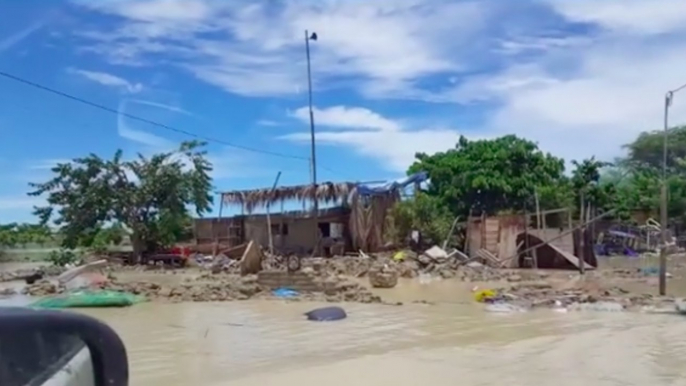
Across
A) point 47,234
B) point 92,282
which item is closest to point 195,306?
point 92,282

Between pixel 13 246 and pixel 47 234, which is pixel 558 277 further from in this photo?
pixel 13 246

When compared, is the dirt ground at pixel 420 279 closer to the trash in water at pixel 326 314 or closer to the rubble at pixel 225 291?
the rubble at pixel 225 291

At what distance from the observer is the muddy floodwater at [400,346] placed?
26.4 feet

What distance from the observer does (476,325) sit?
474 inches

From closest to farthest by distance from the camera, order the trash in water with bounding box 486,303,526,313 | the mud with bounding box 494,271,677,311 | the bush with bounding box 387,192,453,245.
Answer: the trash in water with bounding box 486,303,526,313, the mud with bounding box 494,271,677,311, the bush with bounding box 387,192,453,245

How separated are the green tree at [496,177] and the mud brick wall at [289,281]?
37.1 feet

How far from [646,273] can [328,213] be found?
40.0 feet

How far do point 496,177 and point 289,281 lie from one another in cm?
1276

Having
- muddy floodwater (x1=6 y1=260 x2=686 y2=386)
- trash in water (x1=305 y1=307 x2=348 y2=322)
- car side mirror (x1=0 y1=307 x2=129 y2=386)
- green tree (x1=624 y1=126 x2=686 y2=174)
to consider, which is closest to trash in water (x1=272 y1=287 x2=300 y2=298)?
muddy floodwater (x1=6 y1=260 x2=686 y2=386)

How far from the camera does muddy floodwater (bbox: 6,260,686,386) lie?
8039 millimetres

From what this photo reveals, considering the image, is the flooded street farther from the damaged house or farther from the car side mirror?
the damaged house

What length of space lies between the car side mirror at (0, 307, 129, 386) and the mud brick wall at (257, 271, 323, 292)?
16.2m

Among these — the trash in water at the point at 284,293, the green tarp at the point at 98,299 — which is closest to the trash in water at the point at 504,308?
the trash in water at the point at 284,293

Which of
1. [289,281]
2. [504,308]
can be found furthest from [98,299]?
[504,308]
